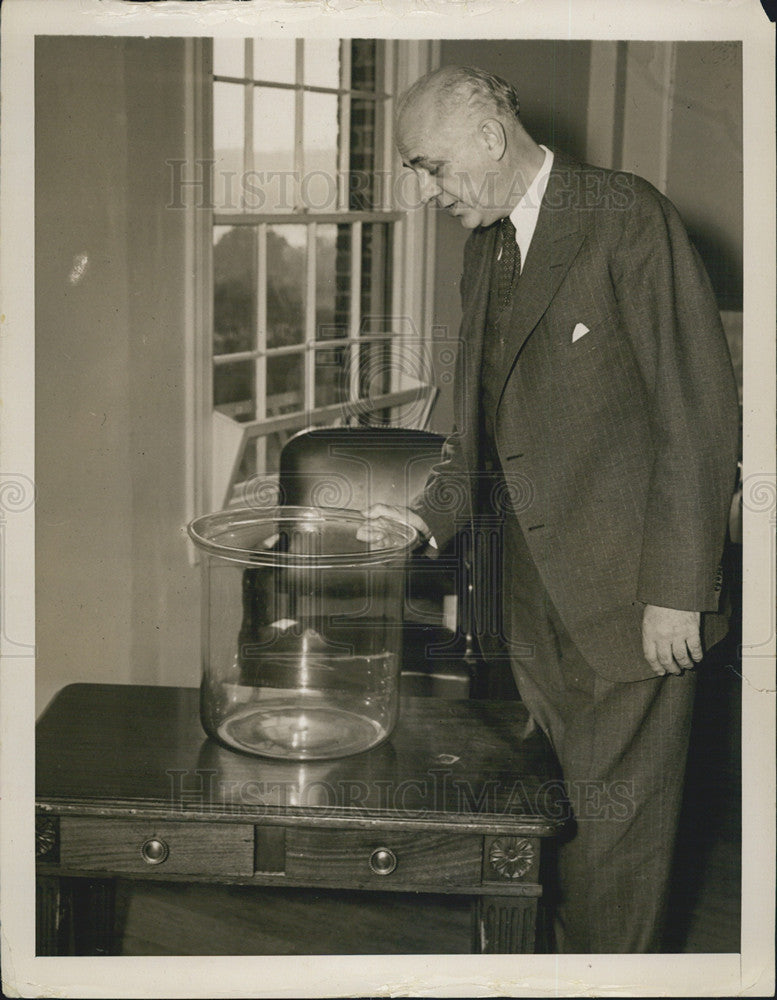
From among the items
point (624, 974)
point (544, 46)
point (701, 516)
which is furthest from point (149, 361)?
point (544, 46)

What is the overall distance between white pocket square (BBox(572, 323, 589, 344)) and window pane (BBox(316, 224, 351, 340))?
1594 millimetres

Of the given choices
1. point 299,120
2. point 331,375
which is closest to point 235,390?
point 331,375

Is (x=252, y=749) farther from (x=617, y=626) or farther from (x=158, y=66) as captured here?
(x=158, y=66)

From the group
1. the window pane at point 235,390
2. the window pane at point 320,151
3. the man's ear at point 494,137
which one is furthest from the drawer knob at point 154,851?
the window pane at point 320,151

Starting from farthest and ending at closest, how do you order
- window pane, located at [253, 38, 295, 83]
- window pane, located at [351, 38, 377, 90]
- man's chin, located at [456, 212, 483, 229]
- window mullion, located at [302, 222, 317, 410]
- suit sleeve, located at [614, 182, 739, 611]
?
window pane, located at [351, 38, 377, 90]
window mullion, located at [302, 222, 317, 410]
window pane, located at [253, 38, 295, 83]
man's chin, located at [456, 212, 483, 229]
suit sleeve, located at [614, 182, 739, 611]

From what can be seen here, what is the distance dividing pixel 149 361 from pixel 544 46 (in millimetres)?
1896

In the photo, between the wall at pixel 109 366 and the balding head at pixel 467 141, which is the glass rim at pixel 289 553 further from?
the wall at pixel 109 366

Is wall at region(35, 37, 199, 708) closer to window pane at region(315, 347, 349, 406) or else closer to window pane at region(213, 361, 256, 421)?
window pane at region(213, 361, 256, 421)

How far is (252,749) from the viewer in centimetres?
148

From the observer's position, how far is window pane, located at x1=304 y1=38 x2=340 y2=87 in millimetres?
2961

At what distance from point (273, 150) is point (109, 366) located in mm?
827

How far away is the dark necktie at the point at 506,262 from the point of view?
68.4 inches

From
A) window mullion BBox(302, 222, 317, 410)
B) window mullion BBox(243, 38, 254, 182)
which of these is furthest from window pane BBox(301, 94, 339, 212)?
window mullion BBox(243, 38, 254, 182)

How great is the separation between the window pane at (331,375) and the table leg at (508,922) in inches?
77.8
